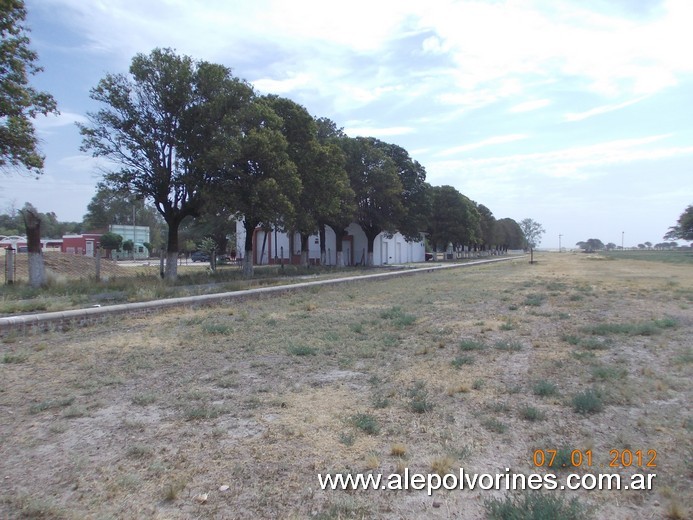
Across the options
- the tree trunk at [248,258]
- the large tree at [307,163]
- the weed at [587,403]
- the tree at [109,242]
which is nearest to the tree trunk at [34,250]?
the tree trunk at [248,258]

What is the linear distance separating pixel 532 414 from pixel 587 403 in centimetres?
66

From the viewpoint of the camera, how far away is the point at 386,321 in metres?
12.1

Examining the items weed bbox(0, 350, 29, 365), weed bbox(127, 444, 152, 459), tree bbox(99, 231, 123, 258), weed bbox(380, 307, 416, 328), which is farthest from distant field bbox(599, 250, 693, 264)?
tree bbox(99, 231, 123, 258)

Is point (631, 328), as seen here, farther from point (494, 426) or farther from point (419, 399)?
point (494, 426)

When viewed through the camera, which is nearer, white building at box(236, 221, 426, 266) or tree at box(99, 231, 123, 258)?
white building at box(236, 221, 426, 266)

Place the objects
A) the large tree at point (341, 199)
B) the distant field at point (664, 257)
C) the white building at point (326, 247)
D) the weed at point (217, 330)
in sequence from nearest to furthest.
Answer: the weed at point (217, 330) → the large tree at point (341, 199) → the white building at point (326, 247) → the distant field at point (664, 257)

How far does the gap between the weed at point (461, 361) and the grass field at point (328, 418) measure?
4 centimetres

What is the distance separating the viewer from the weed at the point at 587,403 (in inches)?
207

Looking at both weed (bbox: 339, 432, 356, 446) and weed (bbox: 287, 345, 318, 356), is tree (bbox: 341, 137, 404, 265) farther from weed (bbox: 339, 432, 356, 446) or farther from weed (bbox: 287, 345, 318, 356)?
weed (bbox: 339, 432, 356, 446)

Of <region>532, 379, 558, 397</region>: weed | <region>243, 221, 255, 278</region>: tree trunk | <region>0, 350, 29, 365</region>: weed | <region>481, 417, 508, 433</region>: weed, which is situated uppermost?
<region>243, 221, 255, 278</region>: tree trunk

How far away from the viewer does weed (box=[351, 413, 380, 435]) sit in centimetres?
475

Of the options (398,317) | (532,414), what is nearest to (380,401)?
(532,414)
